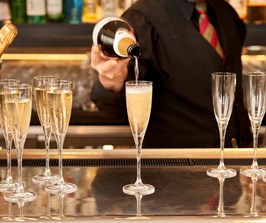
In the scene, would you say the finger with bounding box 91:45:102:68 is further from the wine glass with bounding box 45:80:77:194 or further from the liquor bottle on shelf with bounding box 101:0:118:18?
the liquor bottle on shelf with bounding box 101:0:118:18

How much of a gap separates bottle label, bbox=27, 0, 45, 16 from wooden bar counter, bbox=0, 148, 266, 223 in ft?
5.44

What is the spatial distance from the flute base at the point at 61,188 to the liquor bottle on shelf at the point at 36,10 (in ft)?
6.61

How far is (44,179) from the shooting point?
1.90 m

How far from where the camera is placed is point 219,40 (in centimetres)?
313

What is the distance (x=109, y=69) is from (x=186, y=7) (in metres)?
0.64

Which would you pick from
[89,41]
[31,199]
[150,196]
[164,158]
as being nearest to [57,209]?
[31,199]

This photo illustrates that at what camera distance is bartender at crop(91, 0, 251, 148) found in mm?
3010

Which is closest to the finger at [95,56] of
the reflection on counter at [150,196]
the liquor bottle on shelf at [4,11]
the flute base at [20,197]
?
the reflection on counter at [150,196]

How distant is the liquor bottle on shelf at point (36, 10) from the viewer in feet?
12.2

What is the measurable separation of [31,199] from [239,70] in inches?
65.1

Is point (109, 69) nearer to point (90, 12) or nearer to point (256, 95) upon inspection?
point (256, 95)

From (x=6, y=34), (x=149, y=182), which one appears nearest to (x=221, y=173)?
(x=149, y=182)

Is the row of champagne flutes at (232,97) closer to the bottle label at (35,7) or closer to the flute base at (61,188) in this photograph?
the flute base at (61,188)

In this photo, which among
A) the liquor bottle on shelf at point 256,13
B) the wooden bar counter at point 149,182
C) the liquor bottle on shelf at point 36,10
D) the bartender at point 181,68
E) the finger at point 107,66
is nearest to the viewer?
the wooden bar counter at point 149,182
